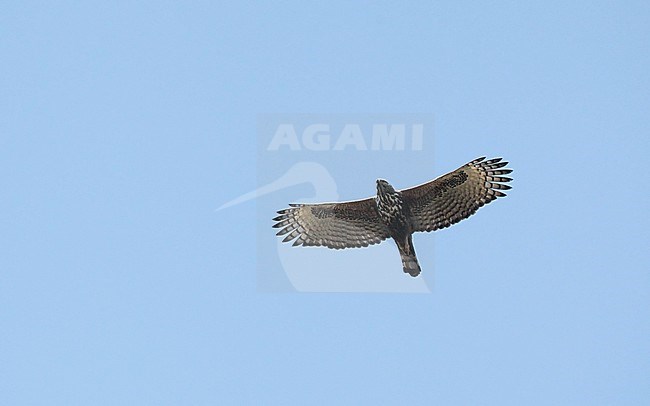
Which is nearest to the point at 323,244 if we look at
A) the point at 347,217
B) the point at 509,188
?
the point at 347,217

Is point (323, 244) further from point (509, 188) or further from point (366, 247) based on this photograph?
point (509, 188)

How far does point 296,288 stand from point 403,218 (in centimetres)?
229

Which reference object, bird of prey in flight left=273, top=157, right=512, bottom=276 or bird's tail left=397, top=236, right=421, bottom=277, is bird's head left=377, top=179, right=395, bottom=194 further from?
bird's tail left=397, top=236, right=421, bottom=277

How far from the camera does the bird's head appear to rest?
3622 centimetres

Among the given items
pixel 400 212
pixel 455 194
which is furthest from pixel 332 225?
pixel 455 194

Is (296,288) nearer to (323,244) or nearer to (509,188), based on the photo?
(323,244)

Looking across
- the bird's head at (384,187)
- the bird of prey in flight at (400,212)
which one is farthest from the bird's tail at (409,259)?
the bird's head at (384,187)

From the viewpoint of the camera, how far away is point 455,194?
36594mm

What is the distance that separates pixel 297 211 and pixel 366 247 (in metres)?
1.32

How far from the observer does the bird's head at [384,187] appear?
119 ft

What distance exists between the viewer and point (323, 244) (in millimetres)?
37375

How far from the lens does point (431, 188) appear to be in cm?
3644

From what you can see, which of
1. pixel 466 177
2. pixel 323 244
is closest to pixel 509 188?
pixel 466 177

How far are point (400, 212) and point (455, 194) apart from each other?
0.97 metres
